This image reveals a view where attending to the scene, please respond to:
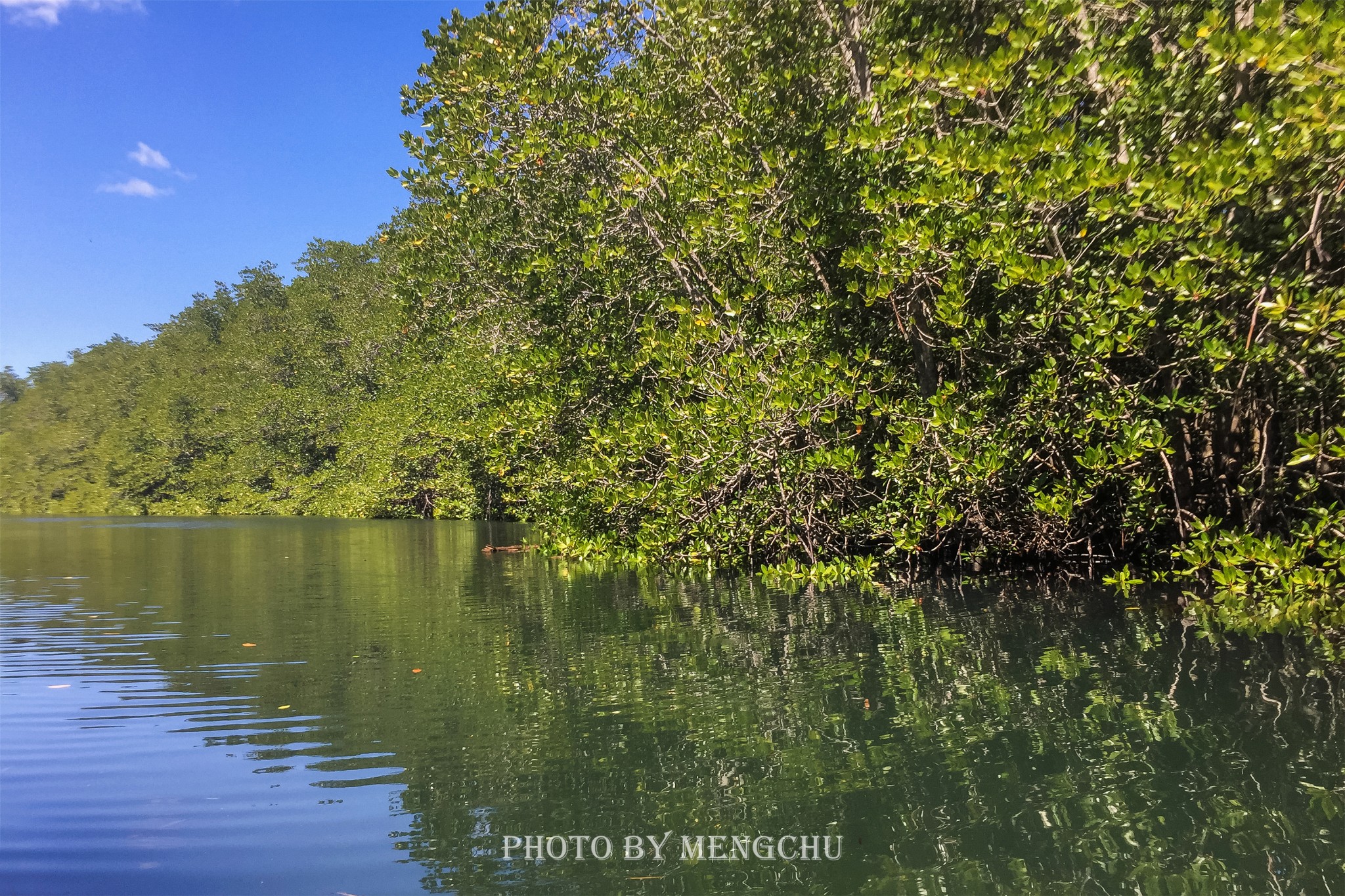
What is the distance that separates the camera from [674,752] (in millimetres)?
3648

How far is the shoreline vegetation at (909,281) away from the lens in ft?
18.7

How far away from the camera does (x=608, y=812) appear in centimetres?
302

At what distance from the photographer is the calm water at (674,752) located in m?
2.64

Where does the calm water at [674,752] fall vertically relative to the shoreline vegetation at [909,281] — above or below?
below

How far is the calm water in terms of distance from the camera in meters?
2.64

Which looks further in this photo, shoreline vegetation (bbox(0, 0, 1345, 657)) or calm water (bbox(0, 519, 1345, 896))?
shoreline vegetation (bbox(0, 0, 1345, 657))

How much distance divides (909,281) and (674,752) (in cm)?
571

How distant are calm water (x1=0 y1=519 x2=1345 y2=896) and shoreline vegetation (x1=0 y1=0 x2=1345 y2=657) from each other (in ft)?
4.81

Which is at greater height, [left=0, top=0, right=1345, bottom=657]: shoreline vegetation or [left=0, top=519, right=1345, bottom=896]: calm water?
[left=0, top=0, right=1345, bottom=657]: shoreline vegetation

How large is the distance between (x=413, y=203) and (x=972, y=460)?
7938 mm

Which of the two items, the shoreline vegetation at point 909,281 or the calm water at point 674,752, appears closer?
the calm water at point 674,752

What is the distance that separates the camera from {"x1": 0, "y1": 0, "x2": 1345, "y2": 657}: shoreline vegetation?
5.70 metres

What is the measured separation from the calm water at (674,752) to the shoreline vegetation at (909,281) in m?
1.47

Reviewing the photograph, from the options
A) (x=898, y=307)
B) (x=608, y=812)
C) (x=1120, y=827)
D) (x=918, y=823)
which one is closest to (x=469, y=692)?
(x=608, y=812)
